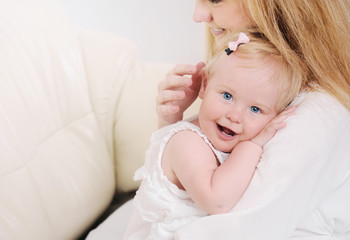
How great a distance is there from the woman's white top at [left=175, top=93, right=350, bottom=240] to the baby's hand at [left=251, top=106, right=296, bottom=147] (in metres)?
0.01

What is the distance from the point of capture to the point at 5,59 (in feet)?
3.98

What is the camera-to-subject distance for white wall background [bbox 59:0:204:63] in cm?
181

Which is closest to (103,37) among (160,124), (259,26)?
(160,124)

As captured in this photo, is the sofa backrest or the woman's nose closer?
the woman's nose

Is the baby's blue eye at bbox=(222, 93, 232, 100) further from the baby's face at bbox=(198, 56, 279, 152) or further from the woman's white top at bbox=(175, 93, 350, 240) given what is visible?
the woman's white top at bbox=(175, 93, 350, 240)

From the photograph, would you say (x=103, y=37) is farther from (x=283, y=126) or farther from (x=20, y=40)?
(x=283, y=126)

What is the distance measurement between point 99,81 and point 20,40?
318mm

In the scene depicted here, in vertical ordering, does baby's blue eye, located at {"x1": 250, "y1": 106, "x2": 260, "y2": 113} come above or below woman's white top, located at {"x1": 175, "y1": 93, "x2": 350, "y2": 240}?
above

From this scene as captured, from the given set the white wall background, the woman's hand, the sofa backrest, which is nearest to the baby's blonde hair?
the woman's hand

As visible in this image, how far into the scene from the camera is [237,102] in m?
0.87

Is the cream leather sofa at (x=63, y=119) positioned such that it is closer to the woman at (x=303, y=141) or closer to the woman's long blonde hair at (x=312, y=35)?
the woman at (x=303, y=141)

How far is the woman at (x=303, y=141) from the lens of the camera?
2.59 feet

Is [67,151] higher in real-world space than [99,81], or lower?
lower

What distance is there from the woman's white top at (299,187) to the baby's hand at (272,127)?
1cm
